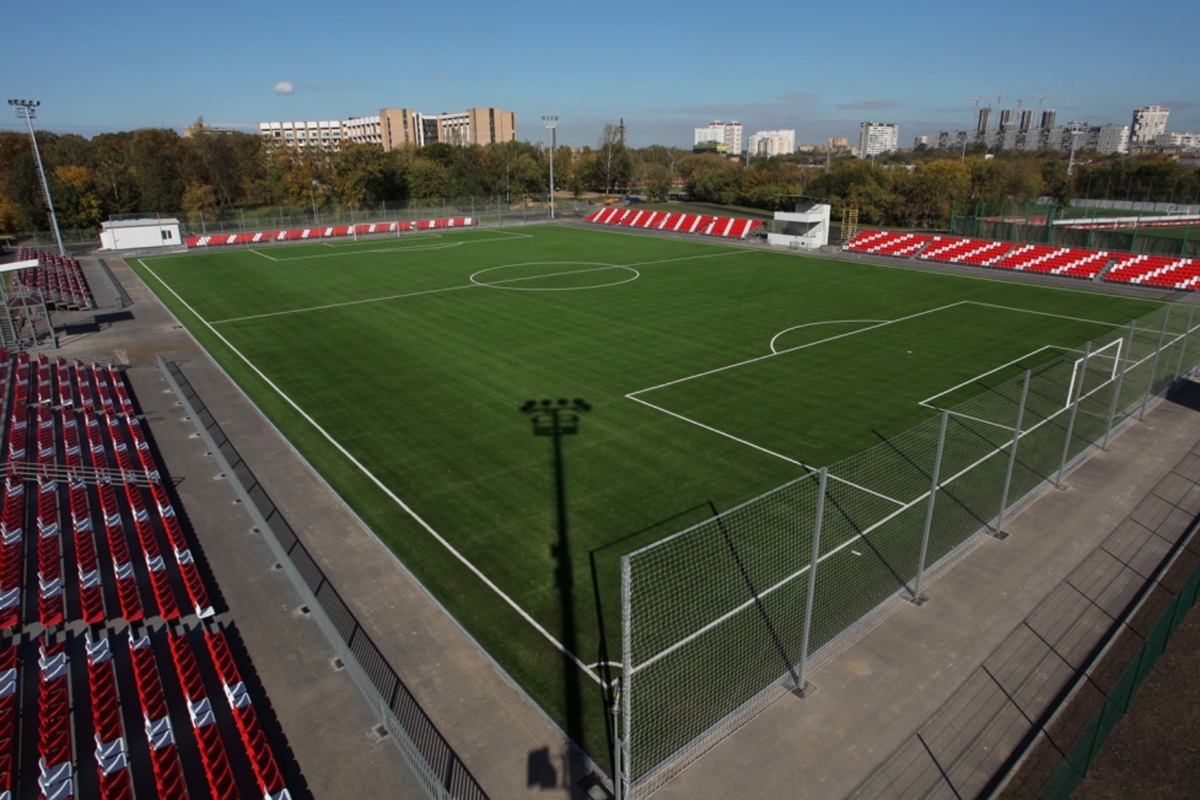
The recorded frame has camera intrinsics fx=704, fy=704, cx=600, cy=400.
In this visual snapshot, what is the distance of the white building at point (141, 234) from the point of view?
55.3 metres

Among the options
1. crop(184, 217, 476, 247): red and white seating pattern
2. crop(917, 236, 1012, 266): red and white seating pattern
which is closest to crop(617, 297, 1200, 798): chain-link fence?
crop(917, 236, 1012, 266): red and white seating pattern

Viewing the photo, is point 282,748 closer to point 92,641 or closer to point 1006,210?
point 92,641

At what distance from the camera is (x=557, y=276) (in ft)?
145

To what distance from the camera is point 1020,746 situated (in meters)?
9.30

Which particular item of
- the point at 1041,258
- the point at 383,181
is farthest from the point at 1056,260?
the point at 383,181

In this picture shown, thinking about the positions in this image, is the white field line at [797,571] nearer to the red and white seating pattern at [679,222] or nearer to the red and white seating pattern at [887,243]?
the red and white seating pattern at [887,243]

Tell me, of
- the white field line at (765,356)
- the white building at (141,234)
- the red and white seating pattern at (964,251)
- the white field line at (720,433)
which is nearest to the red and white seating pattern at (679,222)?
the red and white seating pattern at (964,251)

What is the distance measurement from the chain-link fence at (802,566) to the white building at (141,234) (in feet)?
189

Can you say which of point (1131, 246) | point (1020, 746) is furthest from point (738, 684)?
point (1131, 246)

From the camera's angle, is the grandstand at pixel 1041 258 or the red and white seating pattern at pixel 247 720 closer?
the red and white seating pattern at pixel 247 720

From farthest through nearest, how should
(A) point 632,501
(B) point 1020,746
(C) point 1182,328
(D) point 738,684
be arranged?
(C) point 1182,328 → (A) point 632,501 → (D) point 738,684 → (B) point 1020,746

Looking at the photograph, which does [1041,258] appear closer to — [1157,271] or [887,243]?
[1157,271]

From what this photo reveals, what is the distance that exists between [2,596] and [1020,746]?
16.3 m

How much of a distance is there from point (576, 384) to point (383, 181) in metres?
79.9
